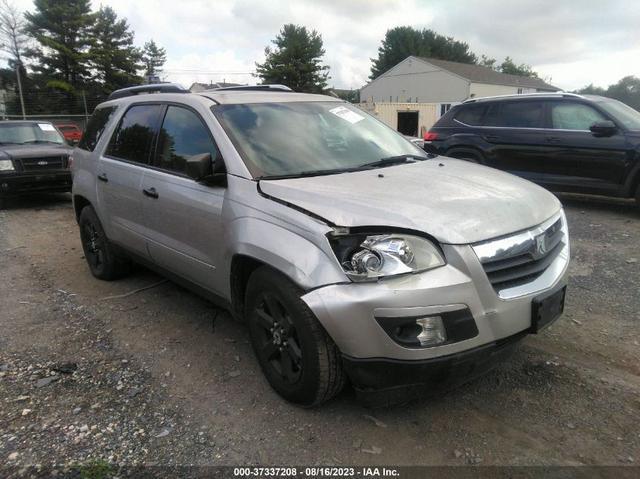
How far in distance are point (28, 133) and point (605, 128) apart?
34.8 ft

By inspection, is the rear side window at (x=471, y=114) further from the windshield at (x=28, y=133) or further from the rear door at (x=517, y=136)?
the windshield at (x=28, y=133)

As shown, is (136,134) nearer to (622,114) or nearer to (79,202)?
(79,202)

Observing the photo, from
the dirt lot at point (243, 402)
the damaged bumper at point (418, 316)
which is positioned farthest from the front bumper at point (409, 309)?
the dirt lot at point (243, 402)

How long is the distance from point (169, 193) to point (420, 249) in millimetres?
2005

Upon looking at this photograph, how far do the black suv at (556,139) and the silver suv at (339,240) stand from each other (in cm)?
444

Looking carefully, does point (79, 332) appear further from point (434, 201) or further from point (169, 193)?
point (434, 201)

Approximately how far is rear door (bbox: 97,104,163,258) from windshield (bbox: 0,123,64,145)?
6.94 m

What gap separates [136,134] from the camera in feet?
13.7

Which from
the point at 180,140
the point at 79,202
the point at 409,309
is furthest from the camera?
the point at 79,202

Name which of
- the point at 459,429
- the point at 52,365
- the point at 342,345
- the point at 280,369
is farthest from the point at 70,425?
the point at 459,429

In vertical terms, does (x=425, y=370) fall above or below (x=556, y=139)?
below

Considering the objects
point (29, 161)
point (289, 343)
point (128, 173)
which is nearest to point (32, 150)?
point (29, 161)

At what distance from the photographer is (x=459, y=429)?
2.55 m

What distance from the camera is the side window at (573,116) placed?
7.12 m
